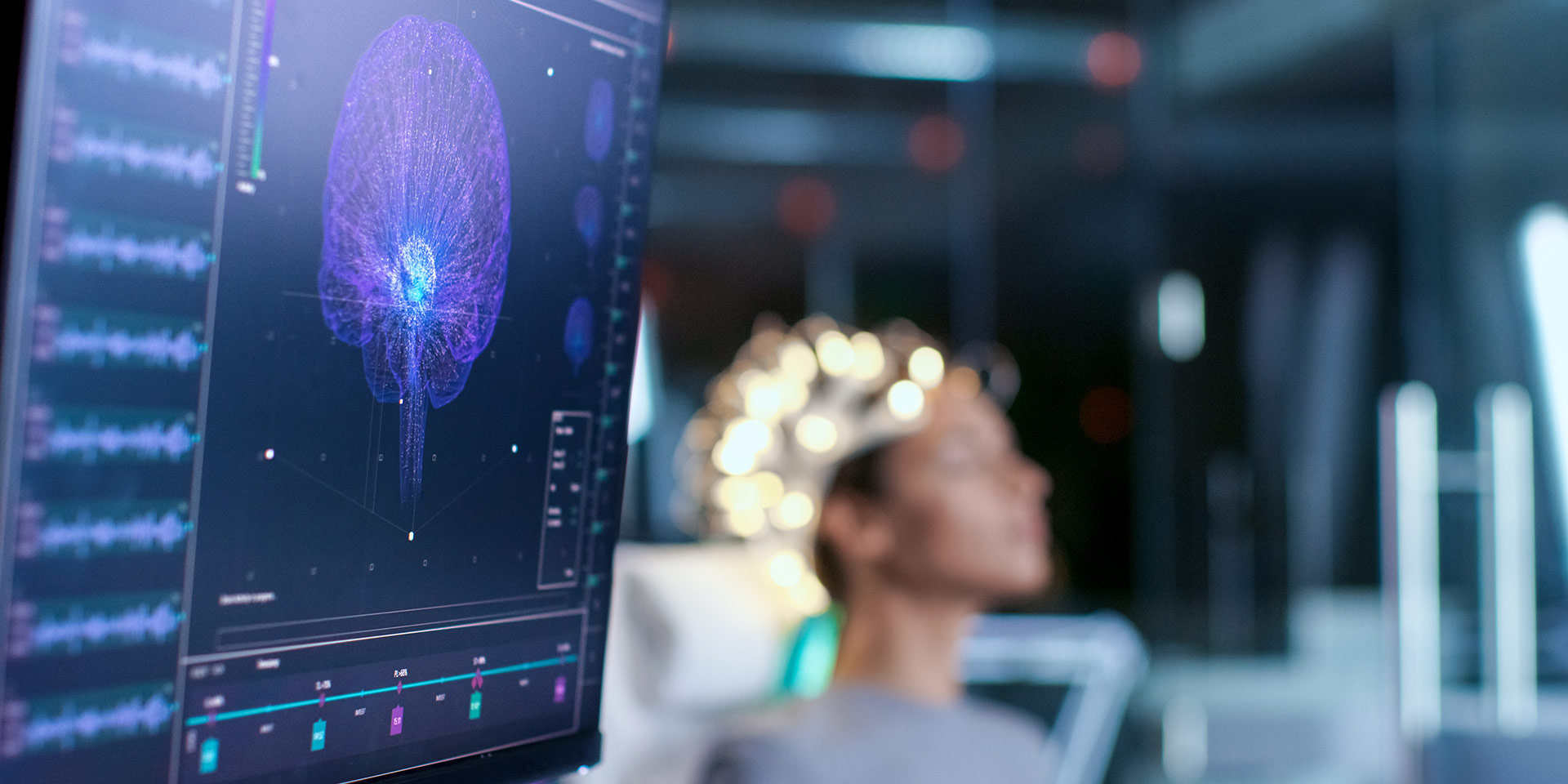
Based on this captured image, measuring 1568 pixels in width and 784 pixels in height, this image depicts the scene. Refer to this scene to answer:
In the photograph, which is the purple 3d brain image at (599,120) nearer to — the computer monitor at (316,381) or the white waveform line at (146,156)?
Answer: the computer monitor at (316,381)

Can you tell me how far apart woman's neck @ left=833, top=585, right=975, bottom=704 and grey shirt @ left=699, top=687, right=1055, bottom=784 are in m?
0.04

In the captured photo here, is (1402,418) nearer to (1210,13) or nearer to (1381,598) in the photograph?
(1381,598)

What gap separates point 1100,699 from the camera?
142 inches

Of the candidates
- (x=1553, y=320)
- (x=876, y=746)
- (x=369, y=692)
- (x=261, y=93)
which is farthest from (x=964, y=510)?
(x=1553, y=320)

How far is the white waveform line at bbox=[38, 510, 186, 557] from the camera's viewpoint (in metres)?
0.59

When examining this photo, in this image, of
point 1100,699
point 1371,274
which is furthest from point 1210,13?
point 1100,699

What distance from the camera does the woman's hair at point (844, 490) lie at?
1854 mm

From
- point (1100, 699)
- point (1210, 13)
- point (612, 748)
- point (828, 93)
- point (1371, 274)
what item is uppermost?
point (1210, 13)

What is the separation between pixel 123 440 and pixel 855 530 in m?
1.30

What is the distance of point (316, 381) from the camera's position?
2.35 ft

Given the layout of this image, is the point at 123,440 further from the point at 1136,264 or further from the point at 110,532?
the point at 1136,264

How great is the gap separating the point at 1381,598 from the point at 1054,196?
2.25 m

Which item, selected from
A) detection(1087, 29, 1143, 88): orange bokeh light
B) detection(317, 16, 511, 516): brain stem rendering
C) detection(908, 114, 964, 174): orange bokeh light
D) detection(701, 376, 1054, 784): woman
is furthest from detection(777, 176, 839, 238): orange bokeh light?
detection(317, 16, 511, 516): brain stem rendering

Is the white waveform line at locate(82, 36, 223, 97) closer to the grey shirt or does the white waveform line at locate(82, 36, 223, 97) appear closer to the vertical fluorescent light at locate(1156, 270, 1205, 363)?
the grey shirt
